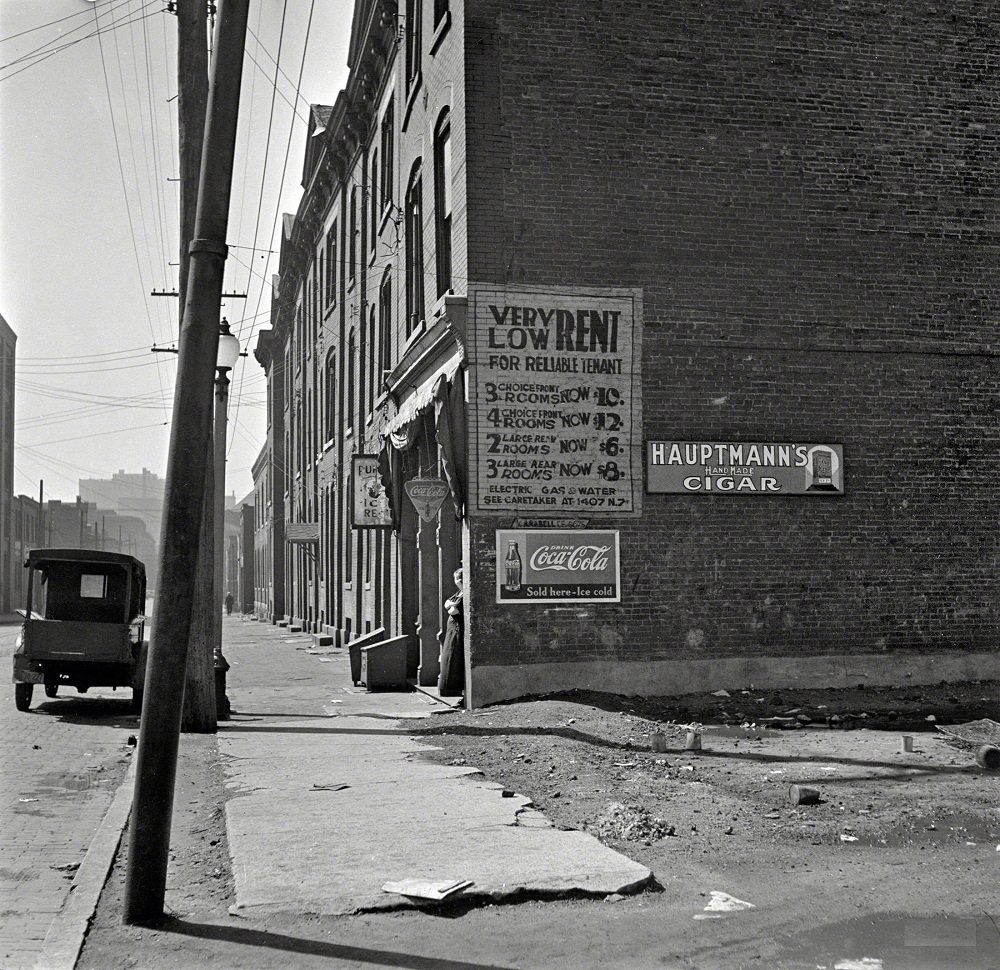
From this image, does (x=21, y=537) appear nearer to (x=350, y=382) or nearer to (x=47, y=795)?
(x=350, y=382)

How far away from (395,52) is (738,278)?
1046 cm

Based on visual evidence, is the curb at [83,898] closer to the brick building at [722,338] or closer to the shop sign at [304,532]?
the brick building at [722,338]

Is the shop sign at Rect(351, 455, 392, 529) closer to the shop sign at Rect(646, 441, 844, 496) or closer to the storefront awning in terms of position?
the storefront awning

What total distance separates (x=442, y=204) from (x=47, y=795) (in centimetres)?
1090

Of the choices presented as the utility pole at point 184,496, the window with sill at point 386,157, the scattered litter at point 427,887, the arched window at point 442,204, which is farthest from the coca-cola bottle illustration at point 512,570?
the window with sill at point 386,157

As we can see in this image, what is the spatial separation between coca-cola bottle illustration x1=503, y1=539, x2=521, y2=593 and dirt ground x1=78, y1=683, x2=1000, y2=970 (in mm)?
2347

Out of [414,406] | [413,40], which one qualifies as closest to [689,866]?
[414,406]

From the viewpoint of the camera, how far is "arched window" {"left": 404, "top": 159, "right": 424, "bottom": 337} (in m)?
19.7

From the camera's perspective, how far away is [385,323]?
2411 cm

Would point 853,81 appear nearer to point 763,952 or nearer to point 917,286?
point 917,286

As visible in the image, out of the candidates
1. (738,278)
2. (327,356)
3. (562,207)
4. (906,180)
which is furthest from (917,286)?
(327,356)

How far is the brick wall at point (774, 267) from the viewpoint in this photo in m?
14.5

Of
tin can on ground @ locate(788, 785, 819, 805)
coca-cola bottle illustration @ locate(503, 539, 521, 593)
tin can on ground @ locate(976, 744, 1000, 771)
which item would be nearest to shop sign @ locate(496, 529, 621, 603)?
coca-cola bottle illustration @ locate(503, 539, 521, 593)

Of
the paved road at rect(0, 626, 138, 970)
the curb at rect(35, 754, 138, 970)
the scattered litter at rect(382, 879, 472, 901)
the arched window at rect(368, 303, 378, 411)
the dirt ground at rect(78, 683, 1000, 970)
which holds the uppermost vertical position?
the arched window at rect(368, 303, 378, 411)
